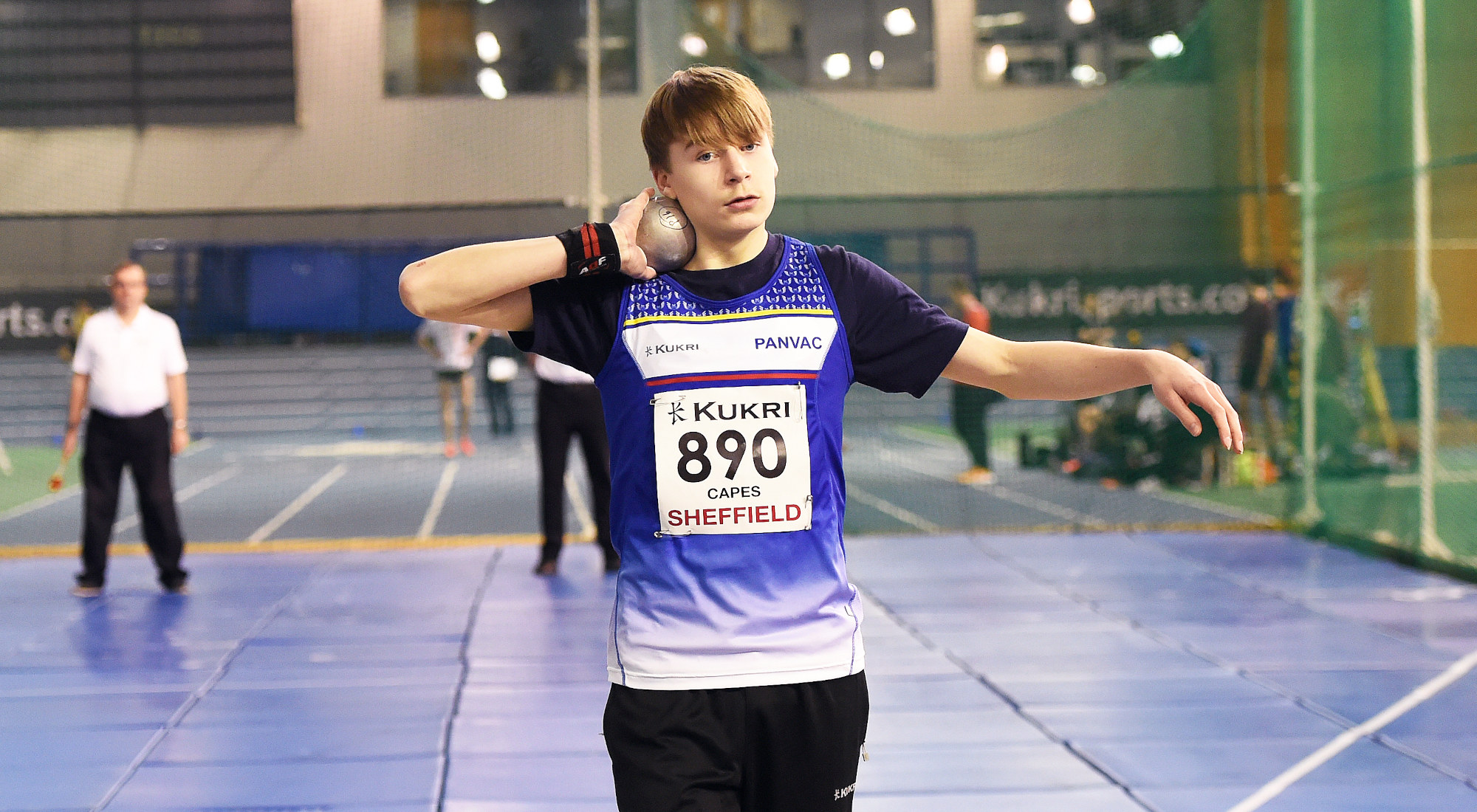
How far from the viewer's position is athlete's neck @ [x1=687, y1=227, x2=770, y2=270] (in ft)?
7.39

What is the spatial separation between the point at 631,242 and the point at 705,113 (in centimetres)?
24

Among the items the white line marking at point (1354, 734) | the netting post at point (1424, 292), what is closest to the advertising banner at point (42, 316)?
the netting post at point (1424, 292)

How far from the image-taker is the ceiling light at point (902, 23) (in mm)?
22109

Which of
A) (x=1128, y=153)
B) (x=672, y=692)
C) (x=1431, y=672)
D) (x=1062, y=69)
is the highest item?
(x=1062, y=69)

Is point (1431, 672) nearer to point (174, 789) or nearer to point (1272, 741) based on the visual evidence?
point (1272, 741)

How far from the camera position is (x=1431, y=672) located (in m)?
5.84

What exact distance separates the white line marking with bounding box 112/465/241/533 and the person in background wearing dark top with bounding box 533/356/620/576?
13.5 ft

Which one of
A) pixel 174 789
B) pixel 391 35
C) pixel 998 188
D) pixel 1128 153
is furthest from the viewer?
pixel 391 35

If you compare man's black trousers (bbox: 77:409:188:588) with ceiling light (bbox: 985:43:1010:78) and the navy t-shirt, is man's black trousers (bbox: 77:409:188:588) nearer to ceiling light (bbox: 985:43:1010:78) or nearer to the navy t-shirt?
the navy t-shirt

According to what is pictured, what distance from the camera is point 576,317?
222 cm

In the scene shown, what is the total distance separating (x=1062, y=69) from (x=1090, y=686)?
1822 centimetres

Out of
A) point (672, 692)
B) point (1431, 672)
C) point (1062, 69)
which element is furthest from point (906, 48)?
point (672, 692)

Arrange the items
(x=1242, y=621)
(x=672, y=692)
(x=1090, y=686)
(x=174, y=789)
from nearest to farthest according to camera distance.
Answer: (x=672, y=692) < (x=174, y=789) < (x=1090, y=686) < (x=1242, y=621)

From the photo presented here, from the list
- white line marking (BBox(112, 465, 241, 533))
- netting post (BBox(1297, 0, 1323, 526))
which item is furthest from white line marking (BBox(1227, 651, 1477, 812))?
white line marking (BBox(112, 465, 241, 533))
